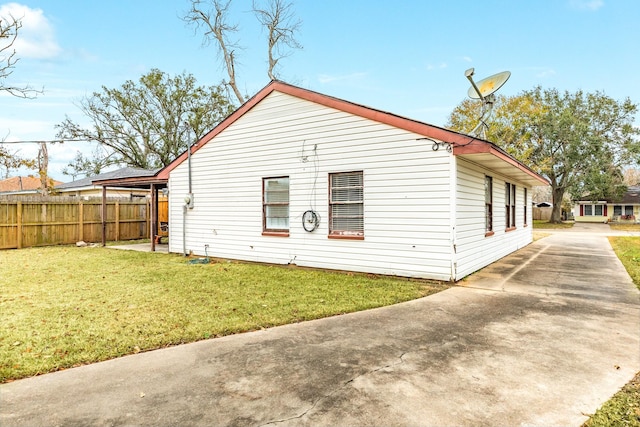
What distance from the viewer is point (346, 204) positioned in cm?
818

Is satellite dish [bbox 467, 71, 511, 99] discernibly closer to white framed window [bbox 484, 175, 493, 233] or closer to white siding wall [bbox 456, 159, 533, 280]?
white siding wall [bbox 456, 159, 533, 280]

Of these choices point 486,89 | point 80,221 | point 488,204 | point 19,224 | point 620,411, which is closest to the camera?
point 620,411

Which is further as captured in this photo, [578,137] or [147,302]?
[578,137]

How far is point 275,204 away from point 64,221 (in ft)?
33.8

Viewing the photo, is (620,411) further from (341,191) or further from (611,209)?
(611,209)

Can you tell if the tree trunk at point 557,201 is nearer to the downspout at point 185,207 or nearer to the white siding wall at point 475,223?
the white siding wall at point 475,223

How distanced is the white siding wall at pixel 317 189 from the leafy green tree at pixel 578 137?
24432 mm

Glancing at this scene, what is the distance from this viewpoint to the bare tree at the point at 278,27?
71.1 feet

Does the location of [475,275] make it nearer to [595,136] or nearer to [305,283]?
[305,283]

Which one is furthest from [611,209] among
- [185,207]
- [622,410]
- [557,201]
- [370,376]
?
[370,376]

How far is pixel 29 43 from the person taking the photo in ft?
40.5

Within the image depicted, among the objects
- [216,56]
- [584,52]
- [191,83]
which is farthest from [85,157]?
[584,52]

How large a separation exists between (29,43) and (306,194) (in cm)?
1174

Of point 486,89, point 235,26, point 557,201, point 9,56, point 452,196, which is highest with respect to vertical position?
point 235,26
